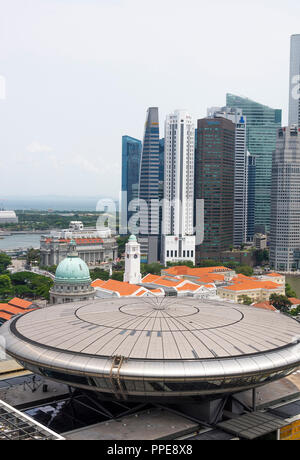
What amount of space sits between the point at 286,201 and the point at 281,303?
39586mm

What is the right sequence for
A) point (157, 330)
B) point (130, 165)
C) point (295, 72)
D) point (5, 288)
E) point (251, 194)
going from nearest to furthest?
point (157, 330) < point (5, 288) < point (130, 165) < point (251, 194) < point (295, 72)

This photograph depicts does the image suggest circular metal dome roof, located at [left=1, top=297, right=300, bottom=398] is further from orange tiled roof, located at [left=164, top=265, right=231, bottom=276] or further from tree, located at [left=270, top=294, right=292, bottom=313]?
orange tiled roof, located at [left=164, top=265, right=231, bottom=276]

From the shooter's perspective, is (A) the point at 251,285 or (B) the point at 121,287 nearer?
(B) the point at 121,287

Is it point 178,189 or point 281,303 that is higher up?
point 178,189

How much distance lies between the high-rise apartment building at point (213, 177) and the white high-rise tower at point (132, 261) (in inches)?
1279

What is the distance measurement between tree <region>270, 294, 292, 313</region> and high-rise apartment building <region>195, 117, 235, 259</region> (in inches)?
1492

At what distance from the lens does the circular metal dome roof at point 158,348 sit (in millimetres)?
19281

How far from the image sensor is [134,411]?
2125 cm

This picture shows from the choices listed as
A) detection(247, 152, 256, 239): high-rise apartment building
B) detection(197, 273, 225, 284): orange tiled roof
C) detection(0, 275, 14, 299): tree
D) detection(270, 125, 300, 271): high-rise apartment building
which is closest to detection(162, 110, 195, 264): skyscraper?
detection(270, 125, 300, 271): high-rise apartment building

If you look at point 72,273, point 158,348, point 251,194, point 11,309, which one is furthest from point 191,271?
point 251,194

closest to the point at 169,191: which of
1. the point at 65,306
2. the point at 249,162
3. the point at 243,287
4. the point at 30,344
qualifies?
the point at 243,287

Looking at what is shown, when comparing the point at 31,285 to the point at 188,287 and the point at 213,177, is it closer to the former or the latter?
the point at 188,287

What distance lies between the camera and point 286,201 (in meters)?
89.2

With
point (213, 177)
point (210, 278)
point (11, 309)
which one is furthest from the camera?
point (213, 177)
